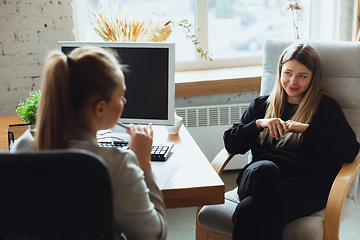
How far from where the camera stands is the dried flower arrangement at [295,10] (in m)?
2.56

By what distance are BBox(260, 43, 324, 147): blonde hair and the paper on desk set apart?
58 centimetres

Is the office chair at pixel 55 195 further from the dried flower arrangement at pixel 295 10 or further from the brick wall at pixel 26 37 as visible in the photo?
the dried flower arrangement at pixel 295 10

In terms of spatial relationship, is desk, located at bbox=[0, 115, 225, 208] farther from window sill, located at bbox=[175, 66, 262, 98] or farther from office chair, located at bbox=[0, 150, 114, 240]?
window sill, located at bbox=[175, 66, 262, 98]

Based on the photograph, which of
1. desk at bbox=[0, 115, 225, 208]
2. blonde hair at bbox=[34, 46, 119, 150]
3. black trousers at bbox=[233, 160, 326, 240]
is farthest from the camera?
black trousers at bbox=[233, 160, 326, 240]

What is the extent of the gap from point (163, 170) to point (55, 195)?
0.61m

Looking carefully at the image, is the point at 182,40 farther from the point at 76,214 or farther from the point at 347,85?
the point at 76,214

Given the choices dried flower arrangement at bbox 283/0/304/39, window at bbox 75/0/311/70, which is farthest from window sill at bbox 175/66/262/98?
dried flower arrangement at bbox 283/0/304/39

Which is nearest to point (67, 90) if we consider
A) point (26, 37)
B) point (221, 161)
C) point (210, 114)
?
point (221, 161)

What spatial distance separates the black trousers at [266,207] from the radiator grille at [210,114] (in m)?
1.10

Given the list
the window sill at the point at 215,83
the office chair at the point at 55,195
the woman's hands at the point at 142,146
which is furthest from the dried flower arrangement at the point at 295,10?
Answer: the office chair at the point at 55,195

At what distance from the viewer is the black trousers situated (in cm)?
126

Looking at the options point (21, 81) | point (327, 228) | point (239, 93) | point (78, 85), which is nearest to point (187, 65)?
point (239, 93)

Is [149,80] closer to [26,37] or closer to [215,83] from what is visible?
[215,83]

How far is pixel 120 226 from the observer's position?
0.80 m
